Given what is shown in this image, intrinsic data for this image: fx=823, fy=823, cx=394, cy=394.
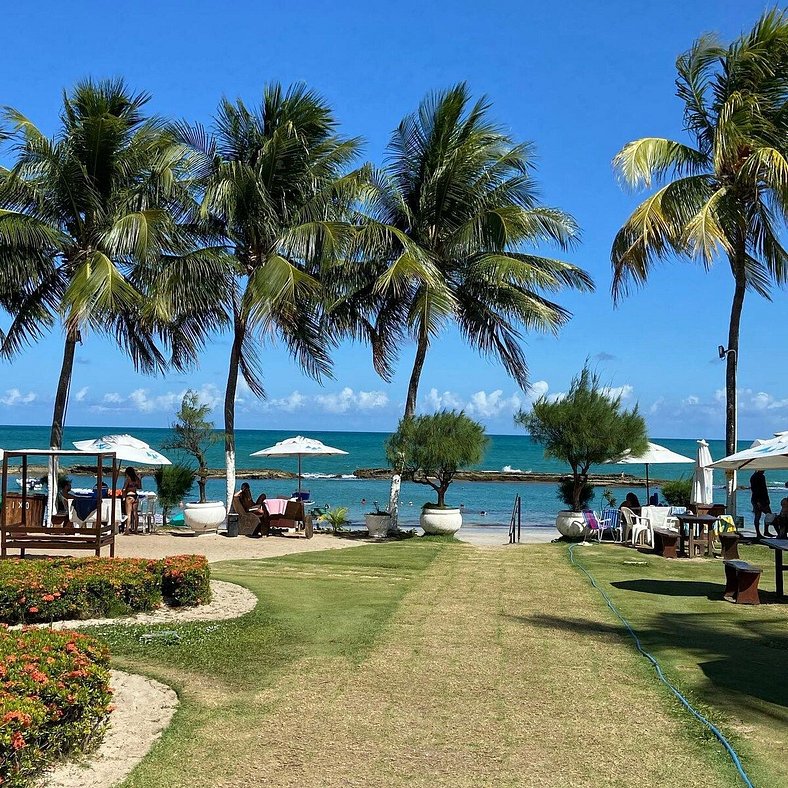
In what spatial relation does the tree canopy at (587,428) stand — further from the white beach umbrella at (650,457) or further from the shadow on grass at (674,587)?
the shadow on grass at (674,587)

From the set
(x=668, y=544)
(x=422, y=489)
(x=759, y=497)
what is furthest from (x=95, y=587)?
(x=422, y=489)

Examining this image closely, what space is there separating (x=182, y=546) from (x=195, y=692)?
9.96 metres

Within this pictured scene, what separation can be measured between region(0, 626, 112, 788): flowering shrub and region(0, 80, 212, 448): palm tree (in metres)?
12.6

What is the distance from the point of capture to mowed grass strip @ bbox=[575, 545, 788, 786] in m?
5.05

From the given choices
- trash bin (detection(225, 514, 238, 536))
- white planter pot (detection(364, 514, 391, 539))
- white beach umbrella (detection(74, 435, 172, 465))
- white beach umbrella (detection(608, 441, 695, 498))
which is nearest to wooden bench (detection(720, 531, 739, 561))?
white beach umbrella (detection(608, 441, 695, 498))

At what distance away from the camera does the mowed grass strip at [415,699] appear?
4477mm

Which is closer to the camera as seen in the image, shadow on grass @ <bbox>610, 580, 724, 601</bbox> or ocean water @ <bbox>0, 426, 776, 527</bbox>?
shadow on grass @ <bbox>610, 580, 724, 601</bbox>

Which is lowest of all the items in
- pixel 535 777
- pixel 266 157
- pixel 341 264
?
pixel 535 777

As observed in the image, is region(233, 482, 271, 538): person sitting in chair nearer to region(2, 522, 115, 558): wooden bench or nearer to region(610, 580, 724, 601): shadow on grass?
region(2, 522, 115, 558): wooden bench

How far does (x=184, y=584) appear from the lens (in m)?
8.77

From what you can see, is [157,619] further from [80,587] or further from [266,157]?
[266,157]

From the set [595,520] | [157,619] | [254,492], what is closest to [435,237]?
[595,520]

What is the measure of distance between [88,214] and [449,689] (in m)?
15.5

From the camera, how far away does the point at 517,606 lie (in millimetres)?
9383
